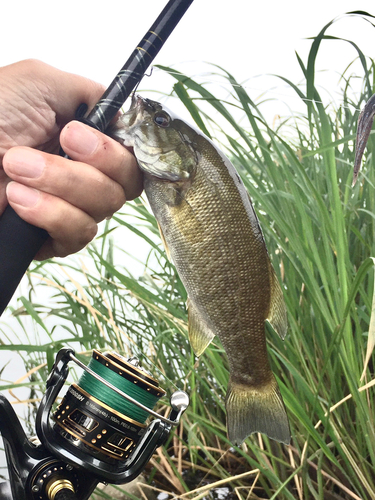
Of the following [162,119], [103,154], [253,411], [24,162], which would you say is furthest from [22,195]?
[253,411]

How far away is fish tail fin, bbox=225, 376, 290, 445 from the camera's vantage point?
89cm

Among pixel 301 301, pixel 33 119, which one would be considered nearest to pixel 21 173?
pixel 33 119

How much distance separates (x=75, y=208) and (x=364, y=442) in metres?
1.01

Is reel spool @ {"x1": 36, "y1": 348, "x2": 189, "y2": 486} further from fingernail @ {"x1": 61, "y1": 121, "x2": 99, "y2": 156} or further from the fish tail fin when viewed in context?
fingernail @ {"x1": 61, "y1": 121, "x2": 99, "y2": 156}

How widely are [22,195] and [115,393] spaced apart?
40cm

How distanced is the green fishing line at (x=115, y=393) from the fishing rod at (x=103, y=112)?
8.1 inches

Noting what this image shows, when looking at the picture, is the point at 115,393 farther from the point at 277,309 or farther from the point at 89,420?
the point at 277,309

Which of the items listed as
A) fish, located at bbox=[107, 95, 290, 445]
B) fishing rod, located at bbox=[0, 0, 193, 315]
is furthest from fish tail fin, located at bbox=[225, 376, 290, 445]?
fishing rod, located at bbox=[0, 0, 193, 315]

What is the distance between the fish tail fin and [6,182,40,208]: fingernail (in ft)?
1.62

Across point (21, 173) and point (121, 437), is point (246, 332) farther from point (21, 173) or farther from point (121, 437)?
point (21, 173)

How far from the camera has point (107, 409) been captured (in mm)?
909

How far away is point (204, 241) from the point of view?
0.86m

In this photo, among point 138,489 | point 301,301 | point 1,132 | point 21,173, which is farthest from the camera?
point 138,489

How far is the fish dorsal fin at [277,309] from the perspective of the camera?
864 millimetres
